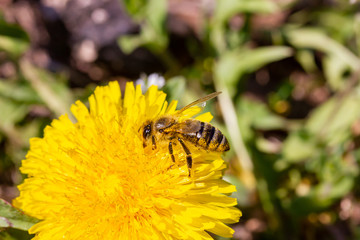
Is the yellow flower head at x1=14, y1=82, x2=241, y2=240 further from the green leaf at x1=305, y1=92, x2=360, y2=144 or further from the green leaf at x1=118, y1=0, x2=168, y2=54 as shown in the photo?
the green leaf at x1=305, y1=92, x2=360, y2=144

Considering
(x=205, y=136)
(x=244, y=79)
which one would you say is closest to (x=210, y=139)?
(x=205, y=136)

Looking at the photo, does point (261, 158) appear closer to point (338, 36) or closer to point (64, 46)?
point (338, 36)

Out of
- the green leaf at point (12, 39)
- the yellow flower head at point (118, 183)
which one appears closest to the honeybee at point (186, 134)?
the yellow flower head at point (118, 183)

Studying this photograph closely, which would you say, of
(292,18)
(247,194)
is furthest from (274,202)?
(292,18)

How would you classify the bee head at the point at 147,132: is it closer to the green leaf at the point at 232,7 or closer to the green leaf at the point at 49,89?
the green leaf at the point at 49,89

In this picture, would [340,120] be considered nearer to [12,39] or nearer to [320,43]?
[320,43]

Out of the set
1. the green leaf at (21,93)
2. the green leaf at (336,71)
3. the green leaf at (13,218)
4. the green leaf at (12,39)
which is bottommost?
the green leaf at (13,218)

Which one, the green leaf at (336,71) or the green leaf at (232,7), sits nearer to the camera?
the green leaf at (232,7)
